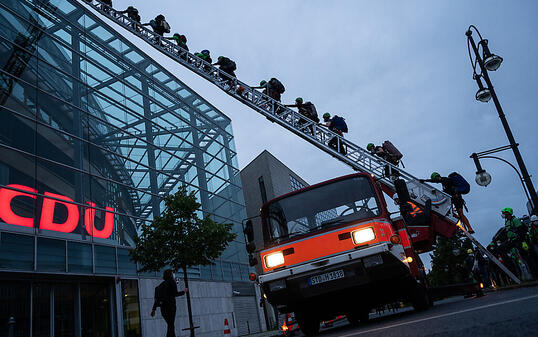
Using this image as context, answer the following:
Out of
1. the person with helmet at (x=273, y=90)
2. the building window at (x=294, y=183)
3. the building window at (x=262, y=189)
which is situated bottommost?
the person with helmet at (x=273, y=90)

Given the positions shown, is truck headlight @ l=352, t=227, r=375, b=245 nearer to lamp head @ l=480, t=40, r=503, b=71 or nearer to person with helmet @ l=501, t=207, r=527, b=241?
person with helmet @ l=501, t=207, r=527, b=241

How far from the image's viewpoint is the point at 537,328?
2430 mm

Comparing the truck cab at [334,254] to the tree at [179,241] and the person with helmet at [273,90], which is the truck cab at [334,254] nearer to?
the tree at [179,241]

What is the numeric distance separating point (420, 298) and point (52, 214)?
429 inches

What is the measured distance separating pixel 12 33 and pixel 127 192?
697 centimetres

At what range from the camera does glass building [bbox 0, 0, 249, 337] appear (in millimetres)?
11211

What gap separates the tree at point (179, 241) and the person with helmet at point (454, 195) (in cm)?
712

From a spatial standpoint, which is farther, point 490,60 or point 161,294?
point 490,60

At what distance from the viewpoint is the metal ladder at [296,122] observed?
9.84 meters

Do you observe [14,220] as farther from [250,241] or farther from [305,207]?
[305,207]

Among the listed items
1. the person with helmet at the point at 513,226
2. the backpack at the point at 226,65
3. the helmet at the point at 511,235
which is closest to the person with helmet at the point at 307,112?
the backpack at the point at 226,65

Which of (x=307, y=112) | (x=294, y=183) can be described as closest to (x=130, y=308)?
(x=307, y=112)

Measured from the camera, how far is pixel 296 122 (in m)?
14.6

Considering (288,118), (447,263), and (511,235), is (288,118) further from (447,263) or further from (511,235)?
(447,263)
